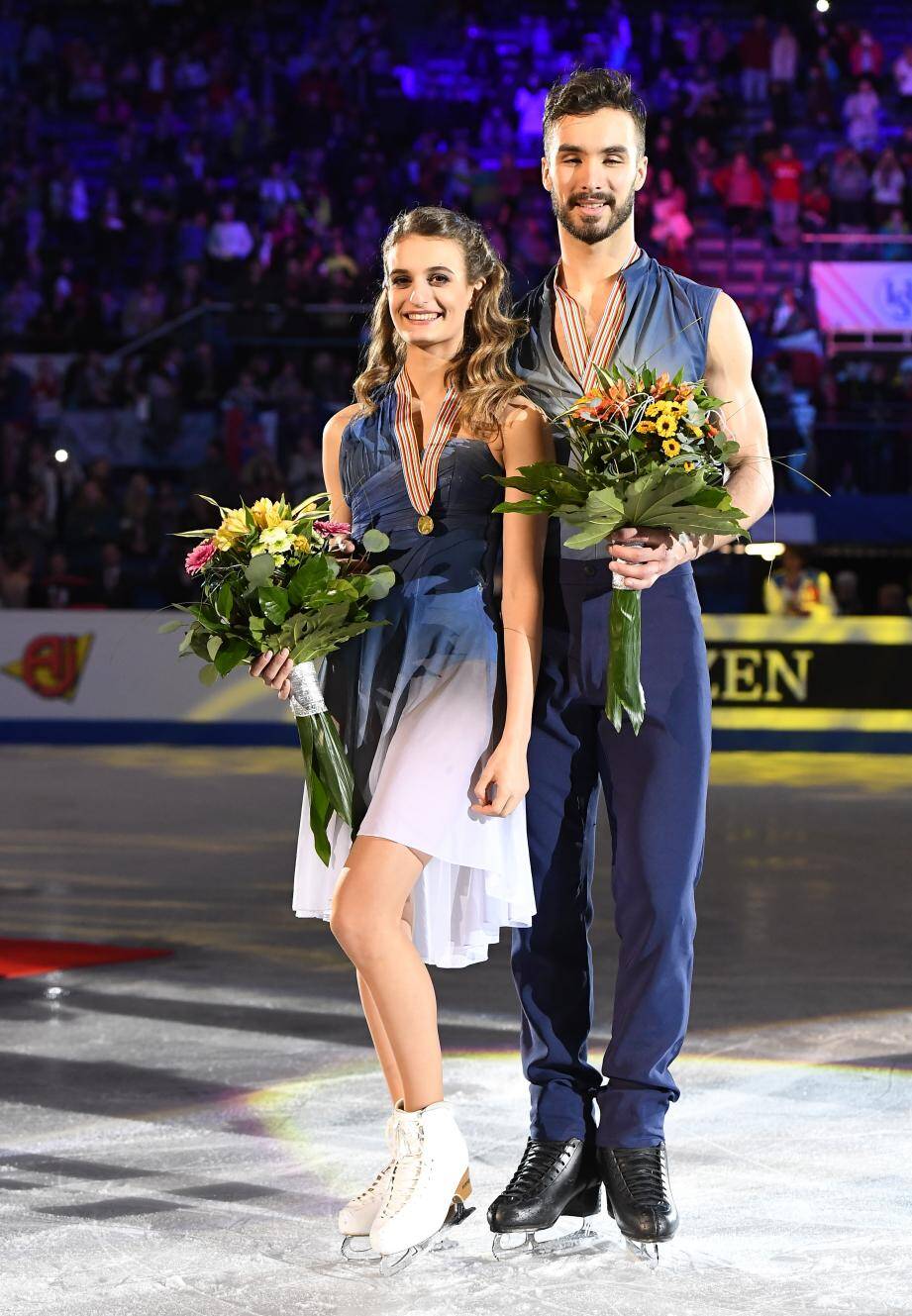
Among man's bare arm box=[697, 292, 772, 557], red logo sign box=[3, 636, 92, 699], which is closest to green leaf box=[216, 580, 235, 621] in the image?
man's bare arm box=[697, 292, 772, 557]

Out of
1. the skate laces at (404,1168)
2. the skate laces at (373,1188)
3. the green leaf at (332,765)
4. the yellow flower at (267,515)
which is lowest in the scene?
the skate laces at (373,1188)

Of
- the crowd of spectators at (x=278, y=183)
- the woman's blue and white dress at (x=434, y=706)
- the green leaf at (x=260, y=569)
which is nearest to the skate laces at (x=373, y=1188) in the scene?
the woman's blue and white dress at (x=434, y=706)

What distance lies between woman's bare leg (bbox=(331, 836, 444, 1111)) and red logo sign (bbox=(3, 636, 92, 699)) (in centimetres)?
998

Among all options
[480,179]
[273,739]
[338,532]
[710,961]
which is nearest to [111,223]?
[480,179]

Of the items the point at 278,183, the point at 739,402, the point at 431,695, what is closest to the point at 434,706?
the point at 431,695

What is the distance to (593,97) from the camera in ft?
12.2

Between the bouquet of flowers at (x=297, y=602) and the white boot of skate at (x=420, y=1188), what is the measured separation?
Answer: 0.59 m

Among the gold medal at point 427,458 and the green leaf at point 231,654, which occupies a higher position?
the gold medal at point 427,458

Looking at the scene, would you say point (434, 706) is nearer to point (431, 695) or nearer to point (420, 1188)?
point (431, 695)

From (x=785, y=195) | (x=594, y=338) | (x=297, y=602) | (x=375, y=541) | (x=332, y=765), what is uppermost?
(x=785, y=195)

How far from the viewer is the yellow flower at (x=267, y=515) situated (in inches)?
142

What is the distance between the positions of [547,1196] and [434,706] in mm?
994

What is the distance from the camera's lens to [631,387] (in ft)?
11.5

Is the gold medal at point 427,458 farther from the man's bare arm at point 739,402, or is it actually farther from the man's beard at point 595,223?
the man's bare arm at point 739,402
